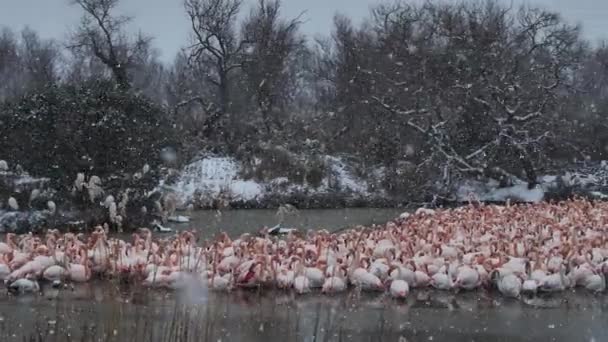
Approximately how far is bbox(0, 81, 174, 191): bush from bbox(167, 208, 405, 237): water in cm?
186

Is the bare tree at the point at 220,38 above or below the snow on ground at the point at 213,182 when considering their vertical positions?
above

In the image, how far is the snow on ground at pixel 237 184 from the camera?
811 inches

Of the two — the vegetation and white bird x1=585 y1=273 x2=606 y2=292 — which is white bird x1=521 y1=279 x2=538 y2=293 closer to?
white bird x1=585 y1=273 x2=606 y2=292

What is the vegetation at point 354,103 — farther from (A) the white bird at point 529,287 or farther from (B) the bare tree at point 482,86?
(A) the white bird at point 529,287

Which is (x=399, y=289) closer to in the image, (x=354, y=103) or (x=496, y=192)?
(x=496, y=192)

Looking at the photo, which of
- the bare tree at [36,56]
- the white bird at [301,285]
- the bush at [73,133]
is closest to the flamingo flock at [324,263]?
the white bird at [301,285]

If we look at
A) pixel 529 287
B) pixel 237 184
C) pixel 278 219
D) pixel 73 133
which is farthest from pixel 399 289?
pixel 237 184

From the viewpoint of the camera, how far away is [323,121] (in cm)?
2786

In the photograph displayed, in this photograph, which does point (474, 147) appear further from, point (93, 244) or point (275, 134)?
point (93, 244)

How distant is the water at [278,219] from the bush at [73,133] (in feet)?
6.11

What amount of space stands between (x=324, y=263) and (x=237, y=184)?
42.8 ft

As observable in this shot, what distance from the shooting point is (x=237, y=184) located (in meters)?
22.1

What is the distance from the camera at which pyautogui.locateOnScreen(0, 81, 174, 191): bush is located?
45.9ft

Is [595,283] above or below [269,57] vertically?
below
